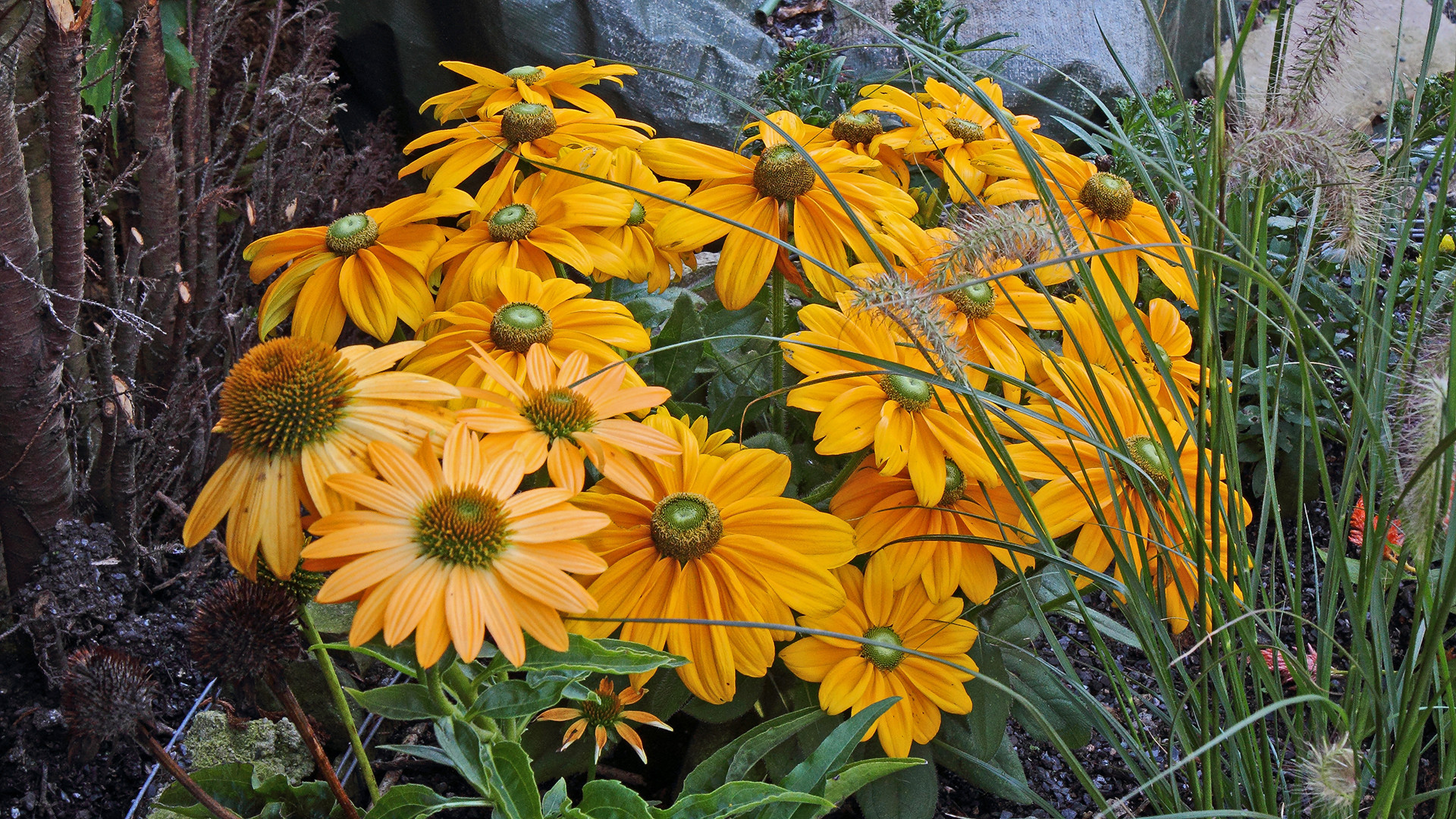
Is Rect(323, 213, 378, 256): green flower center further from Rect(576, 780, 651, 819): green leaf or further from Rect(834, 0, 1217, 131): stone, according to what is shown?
Rect(834, 0, 1217, 131): stone

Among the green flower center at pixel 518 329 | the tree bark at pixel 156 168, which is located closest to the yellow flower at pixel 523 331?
the green flower center at pixel 518 329

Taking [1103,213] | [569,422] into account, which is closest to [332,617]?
[569,422]

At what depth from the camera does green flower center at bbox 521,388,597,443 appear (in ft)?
3.27

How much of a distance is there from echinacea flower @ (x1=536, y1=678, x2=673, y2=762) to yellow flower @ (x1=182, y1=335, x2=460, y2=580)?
19.1 inches

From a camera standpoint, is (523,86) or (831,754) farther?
(523,86)

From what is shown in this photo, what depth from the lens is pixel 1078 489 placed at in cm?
120

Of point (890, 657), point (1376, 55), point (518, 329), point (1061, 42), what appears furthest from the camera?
point (1376, 55)

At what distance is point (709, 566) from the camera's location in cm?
113

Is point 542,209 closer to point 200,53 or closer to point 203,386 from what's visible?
point 203,386

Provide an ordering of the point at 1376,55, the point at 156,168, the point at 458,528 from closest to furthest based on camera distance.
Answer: the point at 458,528 < the point at 156,168 < the point at 1376,55


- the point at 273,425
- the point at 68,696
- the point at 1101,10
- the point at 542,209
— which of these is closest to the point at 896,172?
the point at 542,209

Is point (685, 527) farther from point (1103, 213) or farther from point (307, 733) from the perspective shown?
point (1103, 213)

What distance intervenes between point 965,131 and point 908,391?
60cm

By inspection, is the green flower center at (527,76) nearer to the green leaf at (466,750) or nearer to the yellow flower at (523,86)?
the yellow flower at (523,86)
